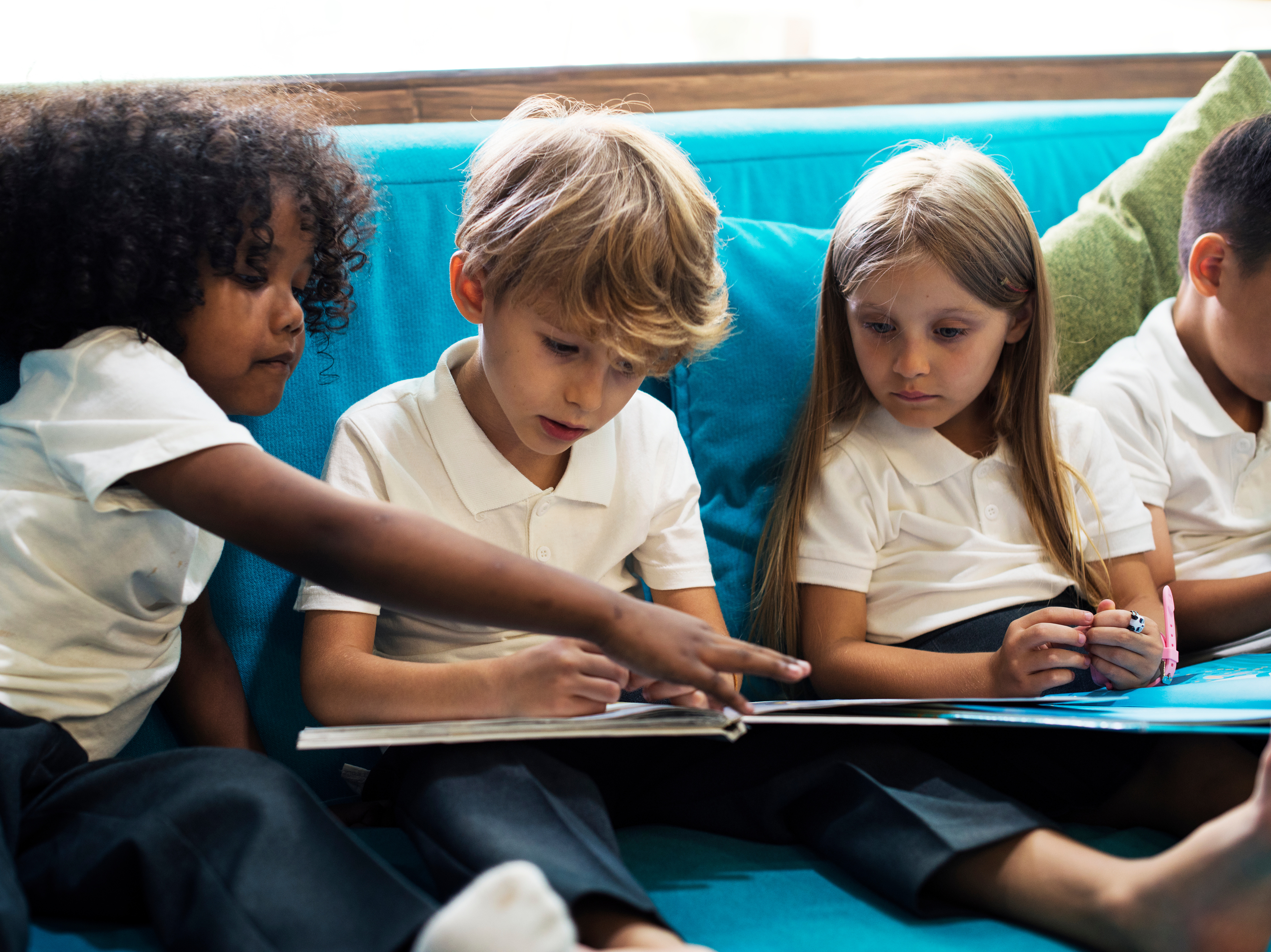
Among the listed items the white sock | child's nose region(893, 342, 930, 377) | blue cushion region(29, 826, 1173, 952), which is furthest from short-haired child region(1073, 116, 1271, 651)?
the white sock

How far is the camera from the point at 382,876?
63 centimetres

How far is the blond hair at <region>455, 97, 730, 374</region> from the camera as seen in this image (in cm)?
87

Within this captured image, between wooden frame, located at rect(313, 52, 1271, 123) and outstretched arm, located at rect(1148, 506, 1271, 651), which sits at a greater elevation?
wooden frame, located at rect(313, 52, 1271, 123)

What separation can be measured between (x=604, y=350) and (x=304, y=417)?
13.5 inches

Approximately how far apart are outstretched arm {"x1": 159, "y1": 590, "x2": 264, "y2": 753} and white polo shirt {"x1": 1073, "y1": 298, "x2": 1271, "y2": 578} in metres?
0.96

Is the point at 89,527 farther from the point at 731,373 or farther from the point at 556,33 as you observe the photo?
the point at 556,33

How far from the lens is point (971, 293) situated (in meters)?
1.04

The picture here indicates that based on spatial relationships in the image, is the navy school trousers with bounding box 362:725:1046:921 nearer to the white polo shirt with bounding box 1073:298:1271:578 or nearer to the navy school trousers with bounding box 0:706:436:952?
the navy school trousers with bounding box 0:706:436:952

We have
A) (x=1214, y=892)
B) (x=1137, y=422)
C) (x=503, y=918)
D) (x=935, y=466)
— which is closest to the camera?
(x=503, y=918)

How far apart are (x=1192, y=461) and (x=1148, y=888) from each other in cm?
66

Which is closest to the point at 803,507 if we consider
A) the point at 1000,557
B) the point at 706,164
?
the point at 1000,557

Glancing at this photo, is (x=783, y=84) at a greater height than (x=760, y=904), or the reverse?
(x=783, y=84)

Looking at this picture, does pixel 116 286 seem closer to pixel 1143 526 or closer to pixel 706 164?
pixel 706 164

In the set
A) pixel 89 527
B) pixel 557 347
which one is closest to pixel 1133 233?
pixel 557 347
